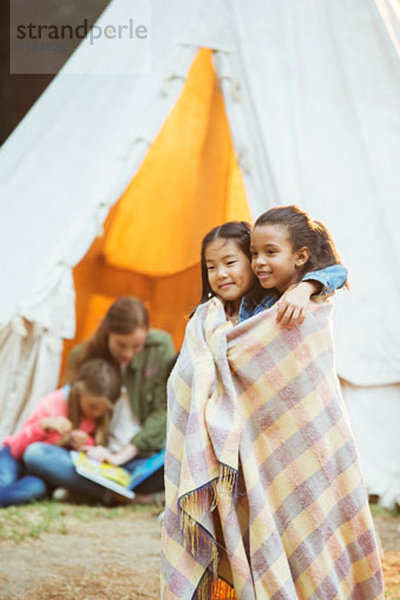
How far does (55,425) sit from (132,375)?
0.55 metres

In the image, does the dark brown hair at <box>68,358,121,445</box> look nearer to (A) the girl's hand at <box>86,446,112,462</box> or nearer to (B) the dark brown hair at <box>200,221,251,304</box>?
(A) the girl's hand at <box>86,446,112,462</box>

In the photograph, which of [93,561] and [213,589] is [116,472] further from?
[213,589]

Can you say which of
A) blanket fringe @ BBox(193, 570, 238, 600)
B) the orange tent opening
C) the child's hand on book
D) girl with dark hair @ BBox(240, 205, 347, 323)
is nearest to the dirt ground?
the child's hand on book

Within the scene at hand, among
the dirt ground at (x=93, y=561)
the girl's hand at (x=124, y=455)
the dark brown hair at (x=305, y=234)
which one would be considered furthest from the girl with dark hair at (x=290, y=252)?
Answer: the girl's hand at (x=124, y=455)

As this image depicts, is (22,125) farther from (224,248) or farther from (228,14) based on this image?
(224,248)

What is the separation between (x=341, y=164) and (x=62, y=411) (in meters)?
1.95

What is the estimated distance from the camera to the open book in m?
3.46

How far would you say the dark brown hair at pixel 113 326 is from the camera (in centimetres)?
398

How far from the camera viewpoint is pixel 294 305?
5.95ft

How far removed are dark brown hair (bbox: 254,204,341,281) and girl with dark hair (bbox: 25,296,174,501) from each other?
1987 millimetres

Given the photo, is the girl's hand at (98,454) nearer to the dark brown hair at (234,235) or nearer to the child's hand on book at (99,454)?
the child's hand on book at (99,454)

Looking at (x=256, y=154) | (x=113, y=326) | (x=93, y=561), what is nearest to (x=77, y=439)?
(x=113, y=326)

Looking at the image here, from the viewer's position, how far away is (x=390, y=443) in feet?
11.6

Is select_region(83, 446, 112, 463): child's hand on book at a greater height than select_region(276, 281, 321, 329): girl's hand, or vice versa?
select_region(276, 281, 321, 329): girl's hand
